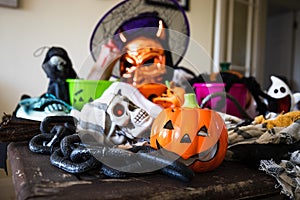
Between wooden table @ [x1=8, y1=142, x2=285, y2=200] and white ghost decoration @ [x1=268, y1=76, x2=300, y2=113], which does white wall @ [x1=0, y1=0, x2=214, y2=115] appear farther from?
wooden table @ [x1=8, y1=142, x2=285, y2=200]

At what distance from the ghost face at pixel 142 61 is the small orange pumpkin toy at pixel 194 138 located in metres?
0.42

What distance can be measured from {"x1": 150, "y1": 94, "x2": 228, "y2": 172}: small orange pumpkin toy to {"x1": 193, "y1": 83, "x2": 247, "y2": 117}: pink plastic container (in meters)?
0.35

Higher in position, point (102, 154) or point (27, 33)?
point (27, 33)

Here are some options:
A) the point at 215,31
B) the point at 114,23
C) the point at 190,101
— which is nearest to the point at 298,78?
the point at 215,31

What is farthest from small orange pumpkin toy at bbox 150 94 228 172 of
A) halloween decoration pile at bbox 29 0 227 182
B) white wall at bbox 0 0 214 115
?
white wall at bbox 0 0 214 115

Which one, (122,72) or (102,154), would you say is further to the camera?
(122,72)

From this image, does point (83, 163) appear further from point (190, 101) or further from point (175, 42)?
point (175, 42)

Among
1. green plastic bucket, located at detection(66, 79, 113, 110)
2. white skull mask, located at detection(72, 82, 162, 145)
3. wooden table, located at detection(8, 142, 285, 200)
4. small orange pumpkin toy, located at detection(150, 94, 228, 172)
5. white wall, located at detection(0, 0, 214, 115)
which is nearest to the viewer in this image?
wooden table, located at detection(8, 142, 285, 200)

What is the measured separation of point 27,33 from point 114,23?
0.68 metres

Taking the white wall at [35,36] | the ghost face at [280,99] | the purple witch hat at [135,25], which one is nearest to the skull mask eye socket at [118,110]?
the purple witch hat at [135,25]

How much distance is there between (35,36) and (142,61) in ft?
2.75

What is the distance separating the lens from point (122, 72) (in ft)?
3.16

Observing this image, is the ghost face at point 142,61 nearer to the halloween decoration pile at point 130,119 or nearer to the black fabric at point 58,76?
the halloween decoration pile at point 130,119

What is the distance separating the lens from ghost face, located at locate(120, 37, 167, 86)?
2.91 feet
